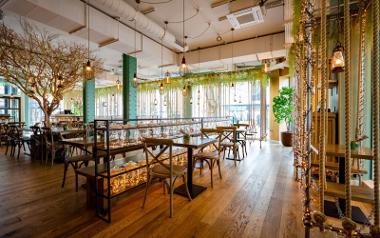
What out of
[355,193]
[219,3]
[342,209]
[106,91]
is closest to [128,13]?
[219,3]

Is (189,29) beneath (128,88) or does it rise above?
above

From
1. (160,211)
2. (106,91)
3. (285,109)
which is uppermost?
(106,91)

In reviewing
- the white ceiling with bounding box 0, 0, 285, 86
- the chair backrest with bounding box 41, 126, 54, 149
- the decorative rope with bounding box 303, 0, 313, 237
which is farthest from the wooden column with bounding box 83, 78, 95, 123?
the decorative rope with bounding box 303, 0, 313, 237

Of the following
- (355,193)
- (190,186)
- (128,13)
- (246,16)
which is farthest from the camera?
(246,16)

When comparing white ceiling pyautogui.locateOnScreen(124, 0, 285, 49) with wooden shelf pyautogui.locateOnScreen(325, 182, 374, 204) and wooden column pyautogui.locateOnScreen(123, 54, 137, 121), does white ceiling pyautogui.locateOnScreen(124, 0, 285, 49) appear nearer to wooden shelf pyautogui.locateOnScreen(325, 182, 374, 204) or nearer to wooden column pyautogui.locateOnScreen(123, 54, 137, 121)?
wooden column pyautogui.locateOnScreen(123, 54, 137, 121)

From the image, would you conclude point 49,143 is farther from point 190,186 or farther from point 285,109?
point 285,109

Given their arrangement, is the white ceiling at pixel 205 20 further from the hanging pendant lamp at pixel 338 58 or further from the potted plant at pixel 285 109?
the potted plant at pixel 285 109

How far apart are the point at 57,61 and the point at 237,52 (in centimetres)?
505

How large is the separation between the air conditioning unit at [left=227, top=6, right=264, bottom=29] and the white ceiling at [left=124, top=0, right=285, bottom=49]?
15 centimetres

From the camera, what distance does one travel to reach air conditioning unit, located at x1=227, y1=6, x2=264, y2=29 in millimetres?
3616

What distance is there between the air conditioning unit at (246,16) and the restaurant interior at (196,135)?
4 centimetres

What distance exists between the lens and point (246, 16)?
3.83 meters

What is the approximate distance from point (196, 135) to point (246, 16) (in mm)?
2719

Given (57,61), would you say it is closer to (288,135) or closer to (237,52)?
(237,52)
